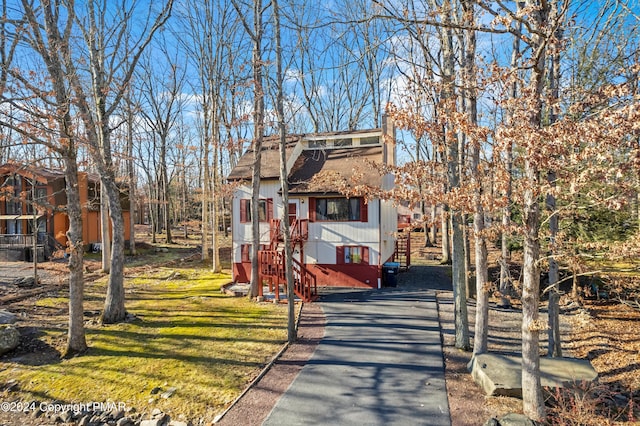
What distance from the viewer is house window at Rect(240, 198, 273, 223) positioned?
1827cm

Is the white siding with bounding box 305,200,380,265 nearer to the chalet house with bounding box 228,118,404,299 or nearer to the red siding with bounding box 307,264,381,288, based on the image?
the chalet house with bounding box 228,118,404,299

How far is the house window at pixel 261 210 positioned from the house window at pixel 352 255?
382 cm

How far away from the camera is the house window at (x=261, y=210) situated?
18266 millimetres

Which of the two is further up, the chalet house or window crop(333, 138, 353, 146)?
window crop(333, 138, 353, 146)

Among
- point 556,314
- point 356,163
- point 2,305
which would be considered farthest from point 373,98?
point 2,305

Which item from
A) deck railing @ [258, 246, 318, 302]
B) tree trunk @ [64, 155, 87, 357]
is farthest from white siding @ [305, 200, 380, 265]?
tree trunk @ [64, 155, 87, 357]

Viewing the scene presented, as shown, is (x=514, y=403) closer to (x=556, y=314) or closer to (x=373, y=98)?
(x=556, y=314)

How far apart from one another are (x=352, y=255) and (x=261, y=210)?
5.00 meters

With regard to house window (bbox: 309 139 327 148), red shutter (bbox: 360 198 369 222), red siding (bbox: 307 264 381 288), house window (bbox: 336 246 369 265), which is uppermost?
house window (bbox: 309 139 327 148)

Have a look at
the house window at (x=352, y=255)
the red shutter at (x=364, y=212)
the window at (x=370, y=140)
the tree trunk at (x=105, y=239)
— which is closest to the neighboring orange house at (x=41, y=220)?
the tree trunk at (x=105, y=239)

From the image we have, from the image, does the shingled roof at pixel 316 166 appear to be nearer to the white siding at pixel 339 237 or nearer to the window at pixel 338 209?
the window at pixel 338 209

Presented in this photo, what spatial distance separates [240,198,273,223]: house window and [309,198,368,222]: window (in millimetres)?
2087

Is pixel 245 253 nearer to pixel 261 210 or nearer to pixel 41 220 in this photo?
pixel 261 210

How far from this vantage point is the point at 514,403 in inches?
276
